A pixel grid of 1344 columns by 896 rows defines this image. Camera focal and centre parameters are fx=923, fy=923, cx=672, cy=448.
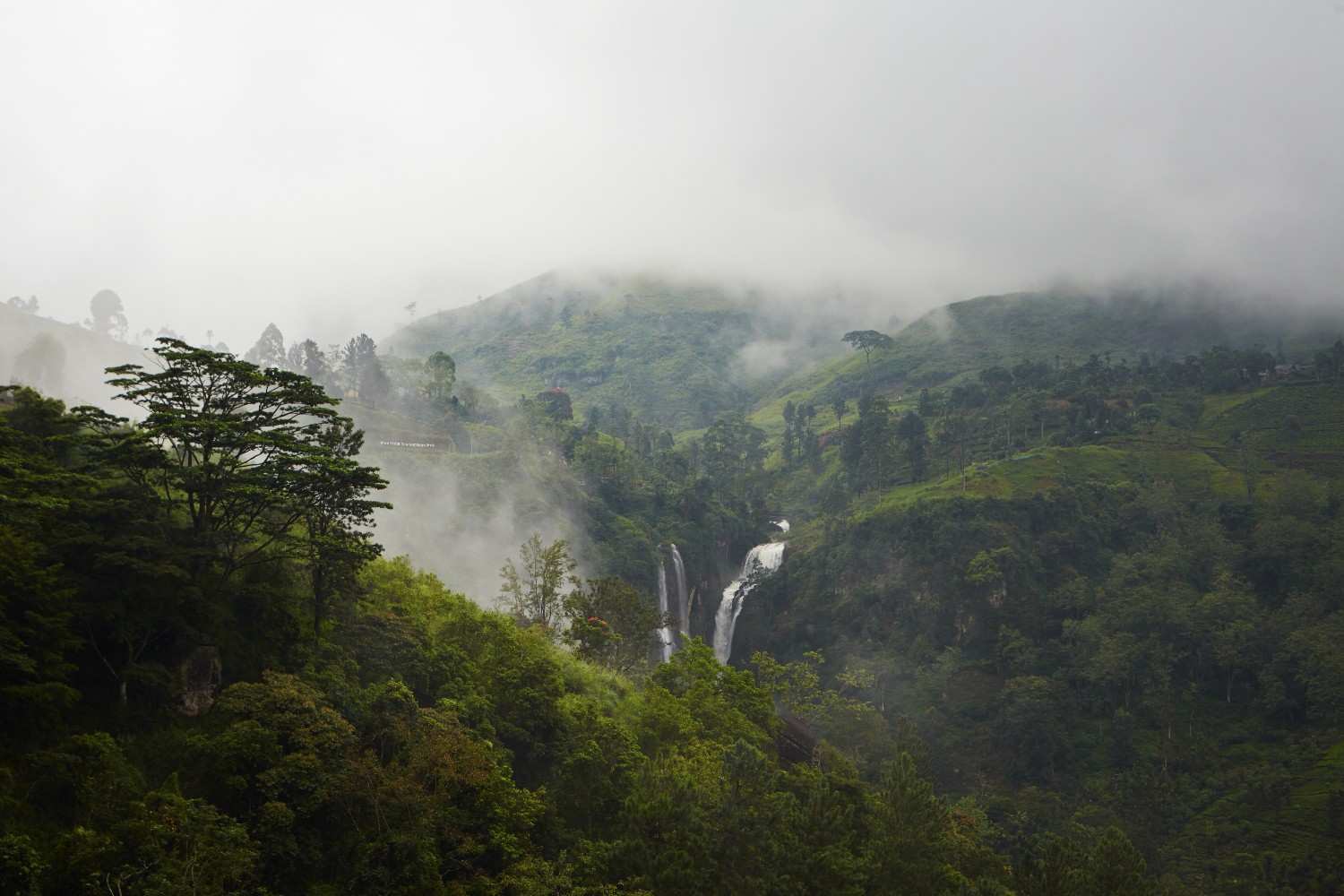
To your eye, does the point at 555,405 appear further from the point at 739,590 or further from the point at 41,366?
the point at 41,366

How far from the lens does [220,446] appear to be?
3284 cm

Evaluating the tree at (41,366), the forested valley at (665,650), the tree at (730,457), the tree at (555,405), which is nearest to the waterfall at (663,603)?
the forested valley at (665,650)

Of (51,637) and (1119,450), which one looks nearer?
(51,637)

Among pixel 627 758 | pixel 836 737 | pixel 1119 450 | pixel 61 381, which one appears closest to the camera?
pixel 627 758

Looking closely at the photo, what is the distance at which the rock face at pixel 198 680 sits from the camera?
98.9ft

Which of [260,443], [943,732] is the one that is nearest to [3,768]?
[260,443]

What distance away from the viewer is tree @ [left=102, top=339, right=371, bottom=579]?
3142 centimetres

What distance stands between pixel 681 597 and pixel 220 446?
89.5 meters

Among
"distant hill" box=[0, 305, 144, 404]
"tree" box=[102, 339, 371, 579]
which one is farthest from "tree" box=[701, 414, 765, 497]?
"tree" box=[102, 339, 371, 579]

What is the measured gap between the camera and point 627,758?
41.3 meters

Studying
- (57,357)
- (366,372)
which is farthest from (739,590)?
(57,357)

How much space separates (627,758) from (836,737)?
45770 millimetres

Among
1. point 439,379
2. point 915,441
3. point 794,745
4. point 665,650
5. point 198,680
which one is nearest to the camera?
point 198,680

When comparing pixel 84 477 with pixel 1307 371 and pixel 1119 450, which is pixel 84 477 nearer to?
pixel 1119 450
